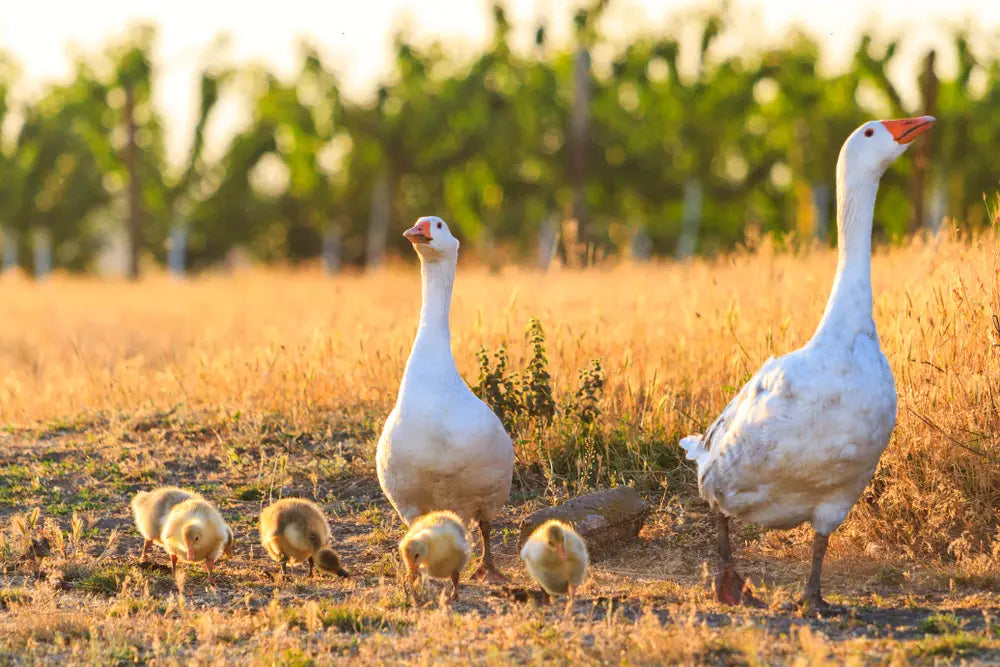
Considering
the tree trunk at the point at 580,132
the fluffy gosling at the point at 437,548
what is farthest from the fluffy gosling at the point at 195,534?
the tree trunk at the point at 580,132

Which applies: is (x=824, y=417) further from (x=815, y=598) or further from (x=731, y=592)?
(x=731, y=592)

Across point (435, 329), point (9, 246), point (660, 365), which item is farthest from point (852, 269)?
point (9, 246)

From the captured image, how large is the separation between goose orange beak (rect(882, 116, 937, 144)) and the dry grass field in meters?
2.00

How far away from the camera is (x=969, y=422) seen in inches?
296

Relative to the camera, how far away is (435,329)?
22.7 feet

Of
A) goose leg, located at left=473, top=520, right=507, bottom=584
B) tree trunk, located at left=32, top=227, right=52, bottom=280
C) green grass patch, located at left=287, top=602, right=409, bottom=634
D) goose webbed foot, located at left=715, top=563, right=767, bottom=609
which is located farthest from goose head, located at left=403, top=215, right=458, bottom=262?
tree trunk, located at left=32, top=227, right=52, bottom=280

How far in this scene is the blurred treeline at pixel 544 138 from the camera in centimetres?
4750

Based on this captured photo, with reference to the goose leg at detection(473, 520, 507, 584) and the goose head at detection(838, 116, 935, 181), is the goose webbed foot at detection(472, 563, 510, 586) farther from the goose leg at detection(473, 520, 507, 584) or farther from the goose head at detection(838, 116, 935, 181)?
the goose head at detection(838, 116, 935, 181)

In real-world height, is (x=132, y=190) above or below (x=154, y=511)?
above

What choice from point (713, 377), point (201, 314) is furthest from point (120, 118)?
point (713, 377)

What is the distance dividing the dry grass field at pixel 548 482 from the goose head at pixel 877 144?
6.44 ft

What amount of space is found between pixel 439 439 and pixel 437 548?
25.8 inches

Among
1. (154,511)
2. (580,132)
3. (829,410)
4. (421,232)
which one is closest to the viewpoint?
(829,410)

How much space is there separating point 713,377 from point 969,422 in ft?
8.21
